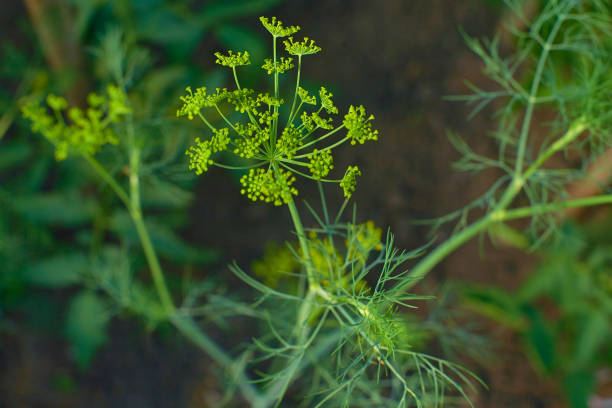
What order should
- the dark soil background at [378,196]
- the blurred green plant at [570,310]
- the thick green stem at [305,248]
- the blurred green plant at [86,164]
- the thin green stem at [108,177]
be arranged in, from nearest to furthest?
the thick green stem at [305,248] < the thin green stem at [108,177] < the blurred green plant at [86,164] < the blurred green plant at [570,310] < the dark soil background at [378,196]

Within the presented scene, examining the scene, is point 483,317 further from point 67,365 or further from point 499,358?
point 67,365

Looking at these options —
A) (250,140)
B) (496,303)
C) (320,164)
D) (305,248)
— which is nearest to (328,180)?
(320,164)

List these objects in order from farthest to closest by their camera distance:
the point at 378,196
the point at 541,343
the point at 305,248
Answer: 1. the point at 378,196
2. the point at 541,343
3. the point at 305,248

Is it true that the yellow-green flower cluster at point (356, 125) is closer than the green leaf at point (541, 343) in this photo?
Yes

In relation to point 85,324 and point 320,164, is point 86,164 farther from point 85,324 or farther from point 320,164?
point 320,164

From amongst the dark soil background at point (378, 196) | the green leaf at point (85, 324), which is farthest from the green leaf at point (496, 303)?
the green leaf at point (85, 324)

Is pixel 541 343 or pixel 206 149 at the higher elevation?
pixel 206 149

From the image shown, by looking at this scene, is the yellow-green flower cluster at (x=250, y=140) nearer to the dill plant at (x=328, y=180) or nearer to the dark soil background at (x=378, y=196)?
the dill plant at (x=328, y=180)
